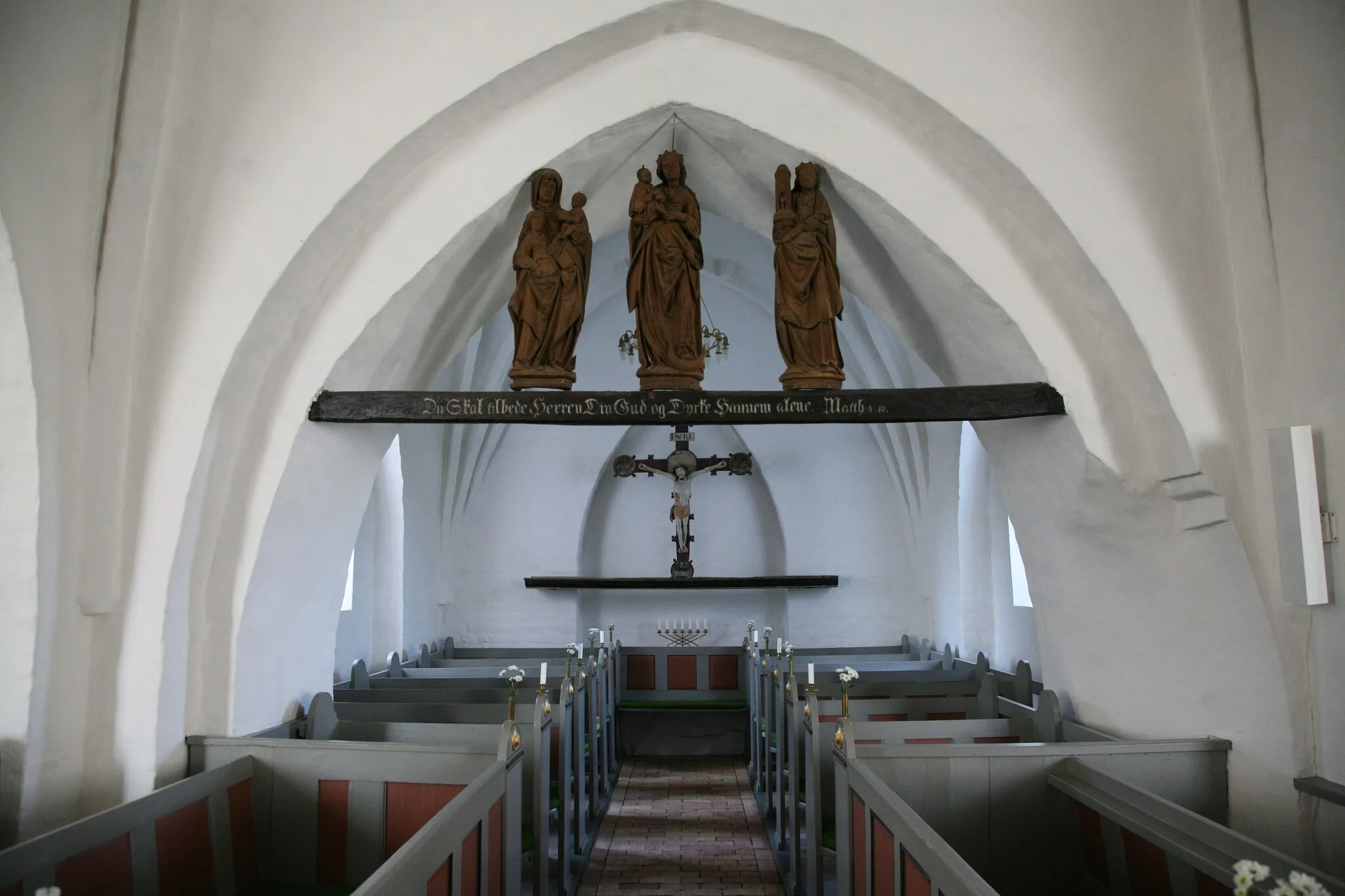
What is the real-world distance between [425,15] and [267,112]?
98cm

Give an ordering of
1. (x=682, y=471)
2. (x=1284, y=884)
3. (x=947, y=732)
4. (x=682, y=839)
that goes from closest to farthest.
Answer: (x=1284, y=884) < (x=947, y=732) < (x=682, y=839) < (x=682, y=471)

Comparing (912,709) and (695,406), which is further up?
(695,406)

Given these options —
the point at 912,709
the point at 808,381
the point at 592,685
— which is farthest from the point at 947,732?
the point at 592,685

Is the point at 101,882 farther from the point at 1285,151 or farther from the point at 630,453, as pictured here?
the point at 630,453

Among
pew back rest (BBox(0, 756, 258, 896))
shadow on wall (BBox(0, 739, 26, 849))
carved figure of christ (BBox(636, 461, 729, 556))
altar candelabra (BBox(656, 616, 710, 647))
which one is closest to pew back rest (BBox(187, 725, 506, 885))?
pew back rest (BBox(0, 756, 258, 896))

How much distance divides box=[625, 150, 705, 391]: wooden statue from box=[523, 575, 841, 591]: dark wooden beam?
6431mm

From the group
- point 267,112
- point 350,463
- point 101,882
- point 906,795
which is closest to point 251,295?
point 267,112

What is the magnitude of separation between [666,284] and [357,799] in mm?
3256

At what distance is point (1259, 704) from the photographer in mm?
4664

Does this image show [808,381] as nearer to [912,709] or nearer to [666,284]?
[666,284]

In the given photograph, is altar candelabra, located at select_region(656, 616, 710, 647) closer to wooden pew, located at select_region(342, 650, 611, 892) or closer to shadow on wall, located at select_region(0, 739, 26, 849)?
wooden pew, located at select_region(342, 650, 611, 892)

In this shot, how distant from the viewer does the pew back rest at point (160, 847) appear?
11.4 feet

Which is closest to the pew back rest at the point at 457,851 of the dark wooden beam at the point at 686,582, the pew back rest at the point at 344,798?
the pew back rest at the point at 344,798

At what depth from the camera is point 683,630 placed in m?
12.7
